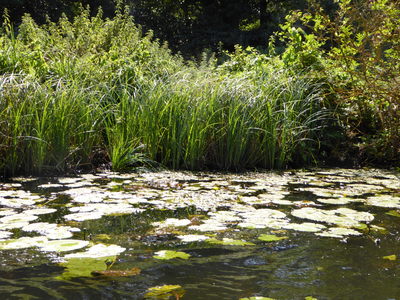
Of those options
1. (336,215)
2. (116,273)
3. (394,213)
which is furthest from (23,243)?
(394,213)

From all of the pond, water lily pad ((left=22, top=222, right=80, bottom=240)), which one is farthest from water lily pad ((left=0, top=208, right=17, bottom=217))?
water lily pad ((left=22, top=222, right=80, bottom=240))

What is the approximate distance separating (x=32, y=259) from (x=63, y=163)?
9.63ft

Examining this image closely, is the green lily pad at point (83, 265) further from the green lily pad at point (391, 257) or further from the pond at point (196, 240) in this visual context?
the green lily pad at point (391, 257)

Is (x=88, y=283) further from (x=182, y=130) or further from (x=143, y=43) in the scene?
(x=143, y=43)

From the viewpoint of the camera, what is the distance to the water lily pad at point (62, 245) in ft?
8.92

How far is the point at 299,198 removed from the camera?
435 cm

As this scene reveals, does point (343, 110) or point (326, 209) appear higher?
point (343, 110)

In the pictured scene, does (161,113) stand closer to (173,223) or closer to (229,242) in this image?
(173,223)

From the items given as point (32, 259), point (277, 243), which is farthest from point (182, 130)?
point (32, 259)

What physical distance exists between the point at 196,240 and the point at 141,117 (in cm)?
311

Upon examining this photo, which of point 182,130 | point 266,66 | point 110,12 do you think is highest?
point 110,12

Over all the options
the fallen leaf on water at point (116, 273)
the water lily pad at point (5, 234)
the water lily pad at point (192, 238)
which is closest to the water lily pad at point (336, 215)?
the water lily pad at point (192, 238)

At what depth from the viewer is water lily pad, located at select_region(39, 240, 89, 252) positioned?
2.72 meters

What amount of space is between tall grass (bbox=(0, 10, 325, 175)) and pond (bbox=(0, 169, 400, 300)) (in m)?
0.60
